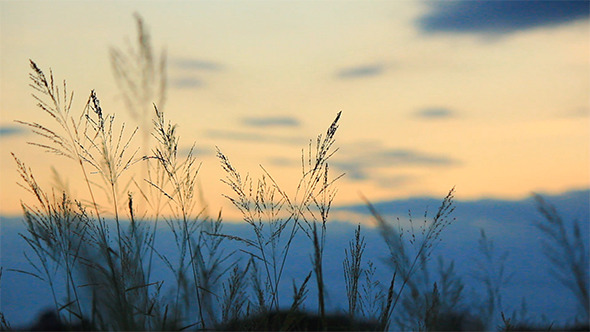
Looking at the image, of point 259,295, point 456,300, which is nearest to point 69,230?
point 259,295

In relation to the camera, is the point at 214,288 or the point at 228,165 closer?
the point at 214,288

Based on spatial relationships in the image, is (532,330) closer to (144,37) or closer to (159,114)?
(159,114)

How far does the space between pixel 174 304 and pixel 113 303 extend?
0.30m

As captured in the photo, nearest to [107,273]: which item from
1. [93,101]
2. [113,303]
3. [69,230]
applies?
[113,303]

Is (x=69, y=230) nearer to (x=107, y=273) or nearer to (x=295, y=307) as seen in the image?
(x=107, y=273)

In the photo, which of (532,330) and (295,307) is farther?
(532,330)

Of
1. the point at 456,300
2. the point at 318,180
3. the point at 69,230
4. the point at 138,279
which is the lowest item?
the point at 456,300

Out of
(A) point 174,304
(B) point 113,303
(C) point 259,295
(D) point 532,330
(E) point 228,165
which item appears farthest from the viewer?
(D) point 532,330

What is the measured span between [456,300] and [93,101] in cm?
180

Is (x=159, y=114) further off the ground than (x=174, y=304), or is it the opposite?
(x=159, y=114)

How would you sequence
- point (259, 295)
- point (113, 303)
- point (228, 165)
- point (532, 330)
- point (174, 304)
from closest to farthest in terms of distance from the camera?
point (113, 303)
point (174, 304)
point (259, 295)
point (228, 165)
point (532, 330)

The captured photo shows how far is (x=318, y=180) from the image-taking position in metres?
2.76

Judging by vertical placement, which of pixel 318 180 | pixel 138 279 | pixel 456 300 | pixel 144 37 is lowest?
pixel 456 300

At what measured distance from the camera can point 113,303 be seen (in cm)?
208
